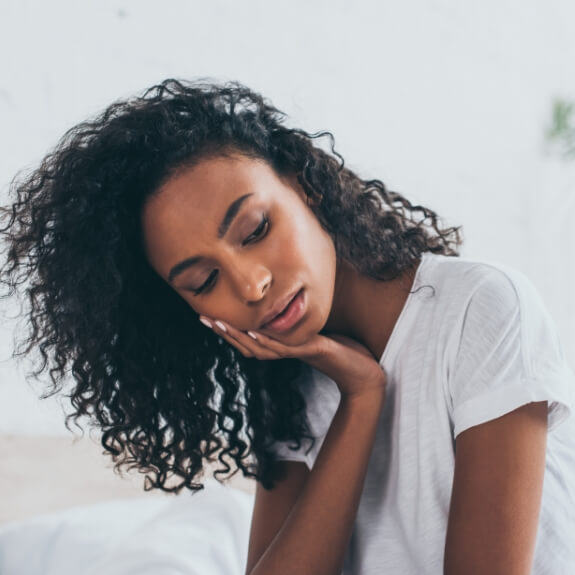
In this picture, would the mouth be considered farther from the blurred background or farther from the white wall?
the white wall

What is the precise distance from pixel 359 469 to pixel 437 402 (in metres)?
0.17

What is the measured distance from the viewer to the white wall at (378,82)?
7.28ft

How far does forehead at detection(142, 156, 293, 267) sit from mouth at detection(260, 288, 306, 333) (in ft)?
0.46

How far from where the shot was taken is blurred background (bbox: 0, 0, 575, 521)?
7.22ft

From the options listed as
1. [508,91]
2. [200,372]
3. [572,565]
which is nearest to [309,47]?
[508,91]

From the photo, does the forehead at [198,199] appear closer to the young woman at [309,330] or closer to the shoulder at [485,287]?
the young woman at [309,330]

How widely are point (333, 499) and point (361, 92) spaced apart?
5.73 ft

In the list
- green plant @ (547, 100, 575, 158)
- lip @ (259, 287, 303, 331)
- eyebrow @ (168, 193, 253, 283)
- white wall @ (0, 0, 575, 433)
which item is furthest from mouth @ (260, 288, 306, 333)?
green plant @ (547, 100, 575, 158)

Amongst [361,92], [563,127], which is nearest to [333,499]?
[361,92]

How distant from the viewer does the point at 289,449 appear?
1.27 metres

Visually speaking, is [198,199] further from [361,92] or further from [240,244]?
[361,92]

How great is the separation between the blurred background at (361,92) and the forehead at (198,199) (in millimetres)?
1025

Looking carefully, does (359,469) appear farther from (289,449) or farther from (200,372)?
(200,372)

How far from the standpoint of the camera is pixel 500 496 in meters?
0.85
